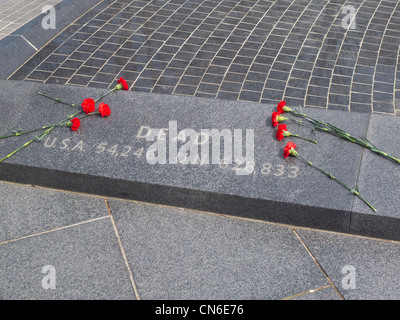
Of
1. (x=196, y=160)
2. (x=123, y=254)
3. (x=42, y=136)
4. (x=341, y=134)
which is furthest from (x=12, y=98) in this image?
(x=341, y=134)

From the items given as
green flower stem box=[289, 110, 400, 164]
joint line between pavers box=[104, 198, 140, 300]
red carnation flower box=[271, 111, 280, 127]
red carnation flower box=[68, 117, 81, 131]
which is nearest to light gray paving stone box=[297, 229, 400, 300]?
green flower stem box=[289, 110, 400, 164]

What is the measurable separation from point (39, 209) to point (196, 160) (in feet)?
4.51

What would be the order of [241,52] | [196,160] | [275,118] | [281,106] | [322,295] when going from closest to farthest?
[322,295]
[196,160]
[275,118]
[281,106]
[241,52]

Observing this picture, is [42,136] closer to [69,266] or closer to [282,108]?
[69,266]

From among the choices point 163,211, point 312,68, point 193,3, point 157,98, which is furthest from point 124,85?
point 193,3

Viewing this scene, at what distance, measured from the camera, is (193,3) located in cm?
681

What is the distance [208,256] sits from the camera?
350cm

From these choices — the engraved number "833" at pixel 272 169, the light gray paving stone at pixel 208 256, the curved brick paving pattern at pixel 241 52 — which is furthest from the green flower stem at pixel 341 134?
the light gray paving stone at pixel 208 256

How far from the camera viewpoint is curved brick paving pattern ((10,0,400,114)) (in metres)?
5.02

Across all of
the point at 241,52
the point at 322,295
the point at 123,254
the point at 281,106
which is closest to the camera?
the point at 322,295

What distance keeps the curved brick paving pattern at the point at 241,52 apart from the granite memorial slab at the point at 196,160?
662 mm

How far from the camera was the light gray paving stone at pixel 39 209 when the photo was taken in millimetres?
3764

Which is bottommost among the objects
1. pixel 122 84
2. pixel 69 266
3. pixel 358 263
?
pixel 358 263

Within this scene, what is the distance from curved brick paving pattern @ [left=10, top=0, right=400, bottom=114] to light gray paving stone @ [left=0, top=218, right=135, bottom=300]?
1.97 meters
